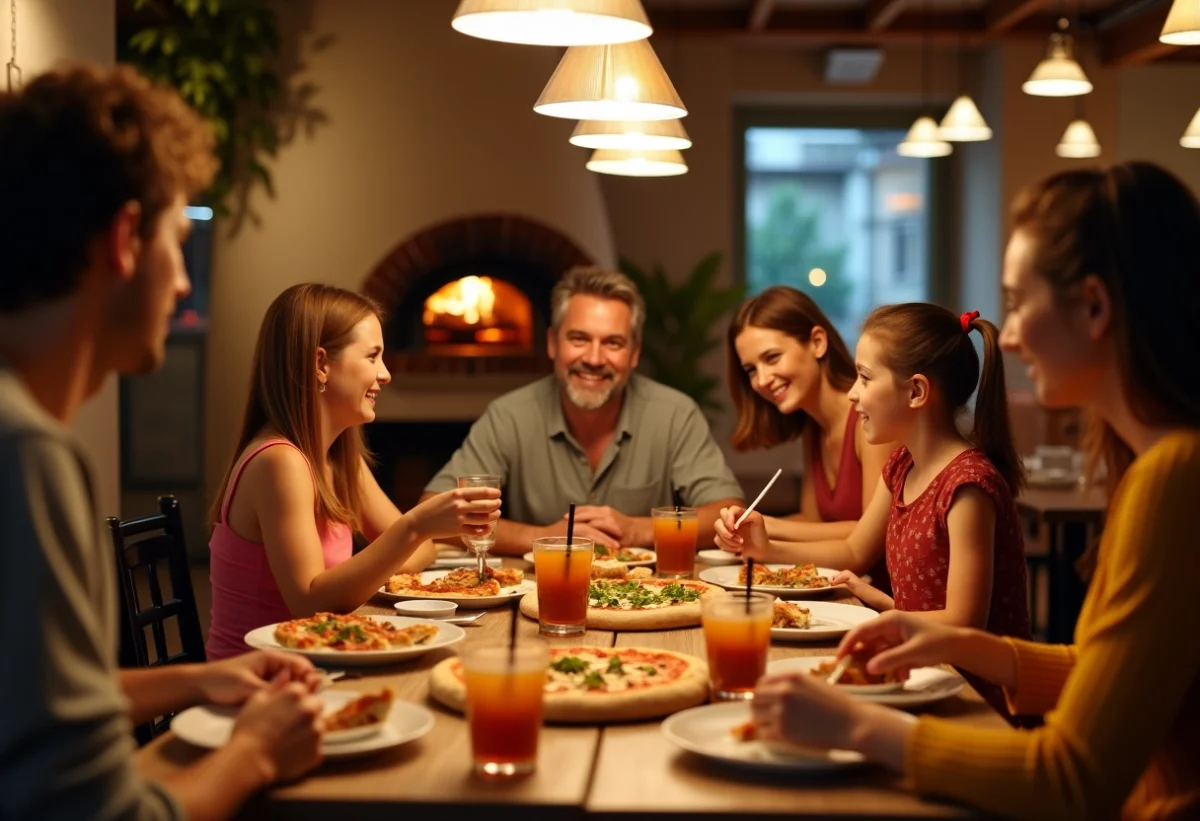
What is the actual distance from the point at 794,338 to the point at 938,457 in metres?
1.04

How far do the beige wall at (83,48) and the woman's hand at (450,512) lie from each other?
6.65 feet

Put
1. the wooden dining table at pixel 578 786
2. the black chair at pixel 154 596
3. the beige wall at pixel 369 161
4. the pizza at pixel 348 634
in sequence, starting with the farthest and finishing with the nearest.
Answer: the beige wall at pixel 369 161 < the black chair at pixel 154 596 < the pizza at pixel 348 634 < the wooden dining table at pixel 578 786

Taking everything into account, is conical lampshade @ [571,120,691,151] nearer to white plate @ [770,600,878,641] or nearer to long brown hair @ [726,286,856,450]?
long brown hair @ [726,286,856,450]

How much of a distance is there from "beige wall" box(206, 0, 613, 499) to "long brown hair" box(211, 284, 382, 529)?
11.9 ft

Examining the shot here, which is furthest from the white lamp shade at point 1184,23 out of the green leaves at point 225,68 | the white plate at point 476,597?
the green leaves at point 225,68

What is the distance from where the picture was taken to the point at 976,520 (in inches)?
85.9

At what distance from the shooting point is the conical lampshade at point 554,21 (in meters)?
1.90

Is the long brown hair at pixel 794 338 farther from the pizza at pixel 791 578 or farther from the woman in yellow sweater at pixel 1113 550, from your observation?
the woman in yellow sweater at pixel 1113 550

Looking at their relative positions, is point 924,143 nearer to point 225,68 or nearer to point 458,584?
point 225,68

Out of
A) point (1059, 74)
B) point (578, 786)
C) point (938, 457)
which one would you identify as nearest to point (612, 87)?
point (938, 457)

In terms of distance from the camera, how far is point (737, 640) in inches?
67.1

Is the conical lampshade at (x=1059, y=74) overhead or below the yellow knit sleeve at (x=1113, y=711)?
overhead

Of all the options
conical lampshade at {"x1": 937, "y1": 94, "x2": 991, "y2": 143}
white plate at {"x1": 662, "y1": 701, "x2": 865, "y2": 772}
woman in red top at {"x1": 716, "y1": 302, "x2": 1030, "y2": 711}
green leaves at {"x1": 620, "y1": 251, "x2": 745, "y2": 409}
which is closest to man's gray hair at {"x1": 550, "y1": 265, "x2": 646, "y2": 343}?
woman in red top at {"x1": 716, "y1": 302, "x2": 1030, "y2": 711}

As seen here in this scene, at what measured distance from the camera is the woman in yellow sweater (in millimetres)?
1375
